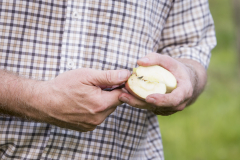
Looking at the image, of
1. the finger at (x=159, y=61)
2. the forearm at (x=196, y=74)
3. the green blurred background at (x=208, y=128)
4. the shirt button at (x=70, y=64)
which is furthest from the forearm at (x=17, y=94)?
the green blurred background at (x=208, y=128)

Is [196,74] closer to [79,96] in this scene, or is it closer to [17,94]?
[79,96]

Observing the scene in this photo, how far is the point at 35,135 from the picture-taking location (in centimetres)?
126

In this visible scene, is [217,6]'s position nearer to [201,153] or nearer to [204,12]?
[201,153]

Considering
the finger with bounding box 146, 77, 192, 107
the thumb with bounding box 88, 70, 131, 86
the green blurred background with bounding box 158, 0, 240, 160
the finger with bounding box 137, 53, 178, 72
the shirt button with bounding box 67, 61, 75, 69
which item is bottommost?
the green blurred background with bounding box 158, 0, 240, 160

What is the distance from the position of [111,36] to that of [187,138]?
91.6 inches

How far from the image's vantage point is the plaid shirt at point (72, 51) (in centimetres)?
124

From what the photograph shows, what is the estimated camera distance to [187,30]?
1581 millimetres

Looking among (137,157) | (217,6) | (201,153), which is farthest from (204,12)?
(217,6)

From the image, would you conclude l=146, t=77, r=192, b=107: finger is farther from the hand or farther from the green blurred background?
the green blurred background

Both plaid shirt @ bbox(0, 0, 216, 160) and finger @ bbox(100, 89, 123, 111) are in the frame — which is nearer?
finger @ bbox(100, 89, 123, 111)

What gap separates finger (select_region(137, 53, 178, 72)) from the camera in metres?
1.13

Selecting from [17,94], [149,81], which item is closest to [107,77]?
[149,81]

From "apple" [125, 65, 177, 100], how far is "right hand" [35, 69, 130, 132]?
0.13 feet

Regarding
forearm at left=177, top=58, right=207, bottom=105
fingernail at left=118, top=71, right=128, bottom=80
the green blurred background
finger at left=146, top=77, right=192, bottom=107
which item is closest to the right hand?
fingernail at left=118, top=71, right=128, bottom=80
